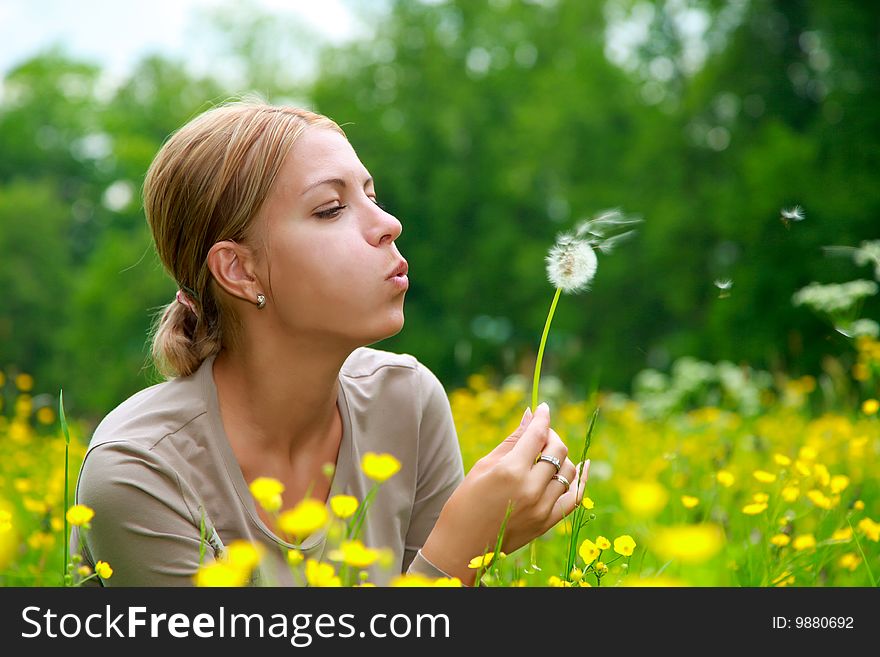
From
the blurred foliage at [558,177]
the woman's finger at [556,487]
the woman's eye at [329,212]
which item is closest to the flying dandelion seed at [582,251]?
the woman's finger at [556,487]

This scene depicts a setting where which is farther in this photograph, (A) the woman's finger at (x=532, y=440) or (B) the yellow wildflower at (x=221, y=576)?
(A) the woman's finger at (x=532, y=440)

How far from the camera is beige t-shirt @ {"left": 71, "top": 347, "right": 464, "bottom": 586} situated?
172cm

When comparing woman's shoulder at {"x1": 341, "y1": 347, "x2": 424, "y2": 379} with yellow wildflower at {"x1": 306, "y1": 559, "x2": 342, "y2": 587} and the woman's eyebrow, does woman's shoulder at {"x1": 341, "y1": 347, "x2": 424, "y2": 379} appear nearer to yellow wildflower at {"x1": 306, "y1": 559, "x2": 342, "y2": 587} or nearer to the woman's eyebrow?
the woman's eyebrow

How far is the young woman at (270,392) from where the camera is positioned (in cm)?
172

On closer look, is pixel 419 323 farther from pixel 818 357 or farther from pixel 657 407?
pixel 657 407

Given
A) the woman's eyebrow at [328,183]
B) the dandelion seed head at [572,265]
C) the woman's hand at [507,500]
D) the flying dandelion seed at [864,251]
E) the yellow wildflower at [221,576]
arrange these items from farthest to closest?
the flying dandelion seed at [864,251] < the woman's eyebrow at [328,183] < the dandelion seed head at [572,265] < the woman's hand at [507,500] < the yellow wildflower at [221,576]

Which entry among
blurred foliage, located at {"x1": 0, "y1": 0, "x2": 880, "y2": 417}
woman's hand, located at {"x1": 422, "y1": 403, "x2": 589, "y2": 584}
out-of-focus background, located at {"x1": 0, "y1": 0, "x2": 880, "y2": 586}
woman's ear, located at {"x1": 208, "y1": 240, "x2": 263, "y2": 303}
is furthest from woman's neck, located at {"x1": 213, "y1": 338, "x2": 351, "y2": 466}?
blurred foliage, located at {"x1": 0, "y1": 0, "x2": 880, "y2": 417}

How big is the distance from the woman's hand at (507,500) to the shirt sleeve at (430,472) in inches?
21.1

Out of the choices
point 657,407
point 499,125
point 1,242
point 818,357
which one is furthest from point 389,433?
point 1,242

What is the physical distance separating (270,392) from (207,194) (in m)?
0.44

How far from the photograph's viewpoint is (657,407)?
18.2 feet

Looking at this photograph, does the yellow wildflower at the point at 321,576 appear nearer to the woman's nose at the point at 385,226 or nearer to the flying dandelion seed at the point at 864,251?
the woman's nose at the point at 385,226

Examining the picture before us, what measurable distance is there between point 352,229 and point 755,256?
47.7ft
